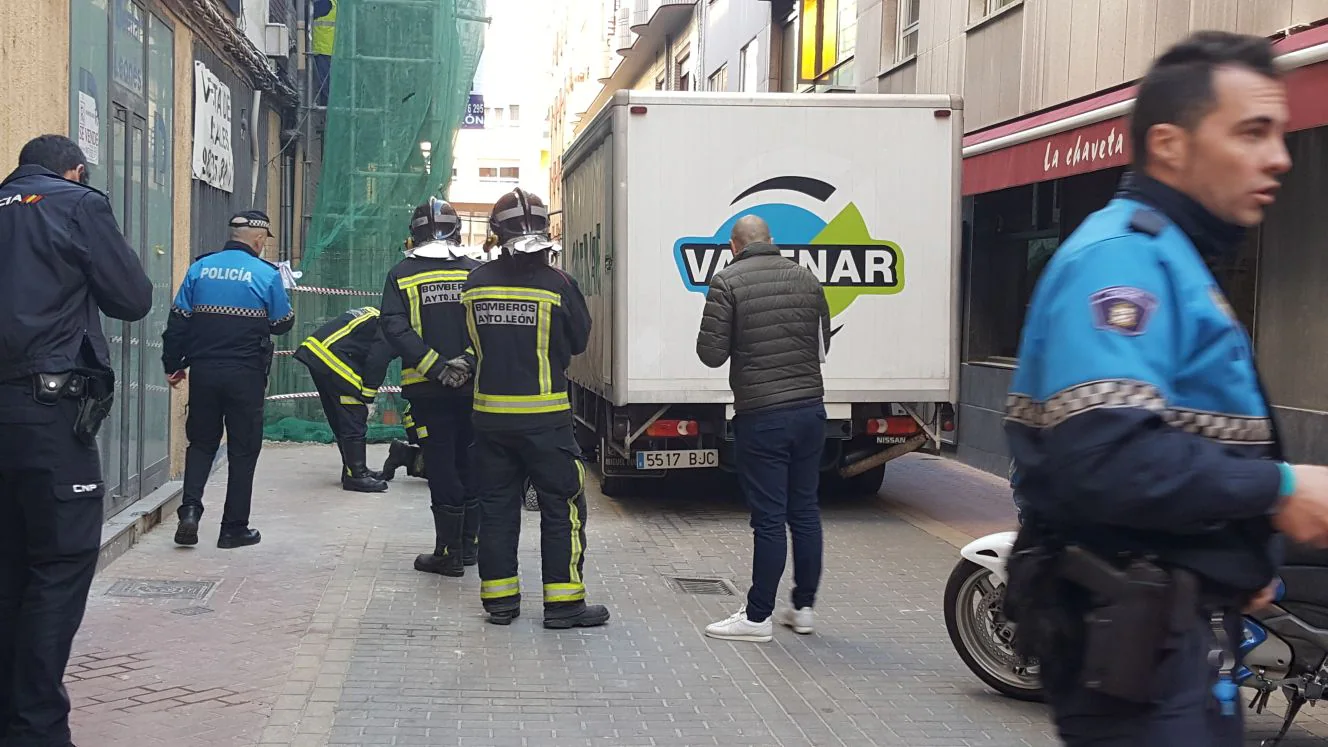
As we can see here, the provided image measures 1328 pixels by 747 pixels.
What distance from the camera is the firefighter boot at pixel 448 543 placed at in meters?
8.08

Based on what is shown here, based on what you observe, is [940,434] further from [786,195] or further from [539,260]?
[539,260]

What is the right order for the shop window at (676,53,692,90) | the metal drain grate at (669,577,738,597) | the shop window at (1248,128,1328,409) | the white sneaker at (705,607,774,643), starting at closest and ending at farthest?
the white sneaker at (705,607,774,643)
the metal drain grate at (669,577,738,597)
the shop window at (1248,128,1328,409)
the shop window at (676,53,692,90)

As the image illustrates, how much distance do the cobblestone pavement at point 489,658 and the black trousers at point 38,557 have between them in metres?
0.49

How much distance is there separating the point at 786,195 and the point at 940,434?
2217 mm

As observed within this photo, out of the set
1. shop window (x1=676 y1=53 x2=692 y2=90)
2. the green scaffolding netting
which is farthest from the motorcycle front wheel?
shop window (x1=676 y1=53 x2=692 y2=90)

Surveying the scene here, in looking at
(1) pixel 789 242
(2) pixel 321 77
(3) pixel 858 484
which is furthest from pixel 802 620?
(2) pixel 321 77

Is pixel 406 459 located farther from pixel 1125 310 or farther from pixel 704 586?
pixel 1125 310

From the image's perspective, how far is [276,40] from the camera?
53.1ft

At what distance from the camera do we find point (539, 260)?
22.5 feet

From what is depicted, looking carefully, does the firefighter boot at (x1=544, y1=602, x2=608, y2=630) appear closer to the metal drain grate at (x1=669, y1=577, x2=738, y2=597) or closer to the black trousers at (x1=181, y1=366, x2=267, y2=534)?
the metal drain grate at (x1=669, y1=577, x2=738, y2=597)

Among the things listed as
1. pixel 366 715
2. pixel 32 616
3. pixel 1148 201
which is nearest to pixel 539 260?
pixel 366 715

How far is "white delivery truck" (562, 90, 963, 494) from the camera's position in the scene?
10.3 m

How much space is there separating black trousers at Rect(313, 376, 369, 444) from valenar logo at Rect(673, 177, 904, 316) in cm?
315

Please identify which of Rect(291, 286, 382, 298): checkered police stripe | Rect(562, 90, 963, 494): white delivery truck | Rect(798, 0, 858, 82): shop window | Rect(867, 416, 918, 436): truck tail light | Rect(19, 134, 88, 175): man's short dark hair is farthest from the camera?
Rect(798, 0, 858, 82): shop window
